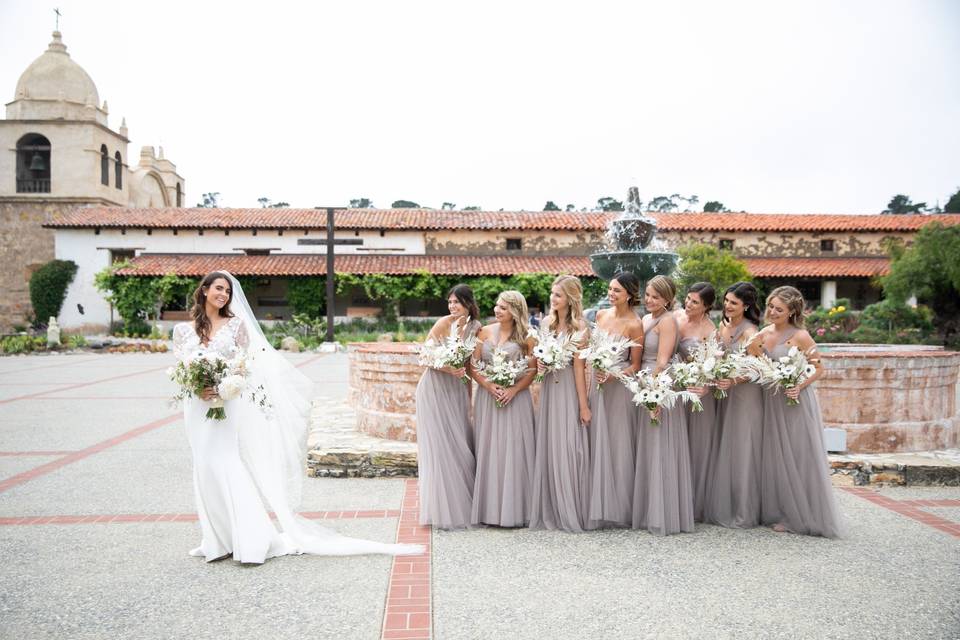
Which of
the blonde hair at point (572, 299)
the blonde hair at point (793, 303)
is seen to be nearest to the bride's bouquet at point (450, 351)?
the blonde hair at point (572, 299)

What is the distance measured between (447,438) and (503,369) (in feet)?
2.62

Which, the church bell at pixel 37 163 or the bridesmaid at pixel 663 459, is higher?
the church bell at pixel 37 163

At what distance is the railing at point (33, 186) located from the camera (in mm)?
36156

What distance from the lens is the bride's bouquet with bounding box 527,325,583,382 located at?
477 cm

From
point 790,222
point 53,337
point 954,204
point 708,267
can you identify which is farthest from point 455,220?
point 954,204

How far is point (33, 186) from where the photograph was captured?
1427 inches

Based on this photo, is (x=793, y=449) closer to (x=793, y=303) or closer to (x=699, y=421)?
(x=699, y=421)

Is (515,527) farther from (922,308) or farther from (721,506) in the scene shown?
(922,308)

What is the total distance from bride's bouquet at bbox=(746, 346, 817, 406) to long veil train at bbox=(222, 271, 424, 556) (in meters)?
2.94

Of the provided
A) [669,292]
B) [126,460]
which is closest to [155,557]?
[126,460]

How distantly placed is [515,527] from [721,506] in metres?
1.71

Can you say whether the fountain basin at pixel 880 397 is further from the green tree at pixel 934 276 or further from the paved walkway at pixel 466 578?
the green tree at pixel 934 276

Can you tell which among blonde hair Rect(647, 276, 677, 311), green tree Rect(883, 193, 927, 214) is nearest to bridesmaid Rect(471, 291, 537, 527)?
blonde hair Rect(647, 276, 677, 311)

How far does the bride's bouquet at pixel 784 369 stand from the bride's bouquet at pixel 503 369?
1.80m
